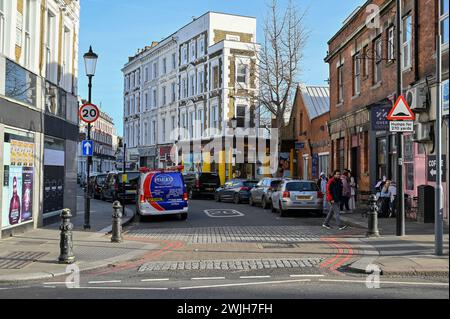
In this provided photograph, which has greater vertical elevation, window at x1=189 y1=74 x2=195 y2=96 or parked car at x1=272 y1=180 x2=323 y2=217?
window at x1=189 y1=74 x2=195 y2=96

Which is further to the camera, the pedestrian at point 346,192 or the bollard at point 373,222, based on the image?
the pedestrian at point 346,192

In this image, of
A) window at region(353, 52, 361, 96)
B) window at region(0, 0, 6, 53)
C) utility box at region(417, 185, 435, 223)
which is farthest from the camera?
window at region(353, 52, 361, 96)

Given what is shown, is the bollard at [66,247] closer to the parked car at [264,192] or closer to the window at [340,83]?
the parked car at [264,192]

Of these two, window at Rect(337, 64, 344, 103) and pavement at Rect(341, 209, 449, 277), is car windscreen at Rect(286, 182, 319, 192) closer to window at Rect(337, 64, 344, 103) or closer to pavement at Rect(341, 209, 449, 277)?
pavement at Rect(341, 209, 449, 277)

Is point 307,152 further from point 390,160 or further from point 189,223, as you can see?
point 189,223

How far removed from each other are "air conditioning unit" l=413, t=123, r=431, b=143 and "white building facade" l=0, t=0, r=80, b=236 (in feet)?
38.0

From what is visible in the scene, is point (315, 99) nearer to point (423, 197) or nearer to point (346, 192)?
point (346, 192)

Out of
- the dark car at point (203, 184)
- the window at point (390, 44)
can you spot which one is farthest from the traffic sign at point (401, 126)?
the dark car at point (203, 184)

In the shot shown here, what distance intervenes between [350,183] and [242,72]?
985 inches

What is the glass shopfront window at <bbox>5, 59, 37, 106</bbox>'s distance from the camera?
42.4ft

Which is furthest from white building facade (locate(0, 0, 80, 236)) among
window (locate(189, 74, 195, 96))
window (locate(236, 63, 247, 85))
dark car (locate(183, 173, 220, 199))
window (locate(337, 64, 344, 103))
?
window (locate(189, 74, 195, 96))

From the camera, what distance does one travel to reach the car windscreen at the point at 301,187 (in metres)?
19.7

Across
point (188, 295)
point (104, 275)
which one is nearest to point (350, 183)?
point (104, 275)

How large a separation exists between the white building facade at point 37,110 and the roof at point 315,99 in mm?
19158
